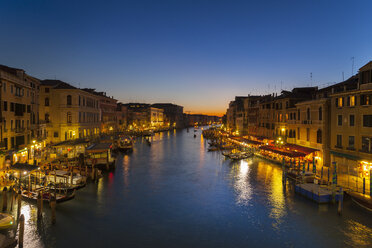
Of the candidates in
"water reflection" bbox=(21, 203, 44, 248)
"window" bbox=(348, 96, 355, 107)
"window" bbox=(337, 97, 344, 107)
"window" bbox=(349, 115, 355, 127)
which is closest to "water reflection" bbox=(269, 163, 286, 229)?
"window" bbox=(349, 115, 355, 127)

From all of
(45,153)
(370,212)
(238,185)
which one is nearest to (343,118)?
(370,212)

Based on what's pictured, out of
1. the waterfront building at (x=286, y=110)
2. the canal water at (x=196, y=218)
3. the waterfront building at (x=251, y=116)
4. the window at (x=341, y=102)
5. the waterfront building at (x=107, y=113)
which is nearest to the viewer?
the canal water at (x=196, y=218)

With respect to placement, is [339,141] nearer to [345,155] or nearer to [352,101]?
[345,155]

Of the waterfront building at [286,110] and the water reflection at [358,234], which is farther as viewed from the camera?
the waterfront building at [286,110]

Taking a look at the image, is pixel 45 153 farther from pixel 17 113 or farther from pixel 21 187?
pixel 21 187

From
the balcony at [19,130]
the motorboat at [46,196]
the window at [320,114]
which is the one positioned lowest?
the motorboat at [46,196]

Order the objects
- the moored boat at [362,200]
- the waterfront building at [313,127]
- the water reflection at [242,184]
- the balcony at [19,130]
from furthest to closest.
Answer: the waterfront building at [313,127] → the balcony at [19,130] → the water reflection at [242,184] → the moored boat at [362,200]

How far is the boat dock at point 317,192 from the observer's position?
20.2m

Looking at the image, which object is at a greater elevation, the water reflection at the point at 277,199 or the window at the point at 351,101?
the window at the point at 351,101

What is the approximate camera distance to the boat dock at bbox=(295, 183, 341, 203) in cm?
2025

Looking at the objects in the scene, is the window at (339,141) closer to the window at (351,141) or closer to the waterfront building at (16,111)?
the window at (351,141)

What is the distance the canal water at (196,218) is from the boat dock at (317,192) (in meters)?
0.58

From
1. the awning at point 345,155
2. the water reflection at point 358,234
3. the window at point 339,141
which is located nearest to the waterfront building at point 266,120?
the awning at point 345,155

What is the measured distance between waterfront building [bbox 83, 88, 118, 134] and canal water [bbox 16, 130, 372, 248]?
47.4m
